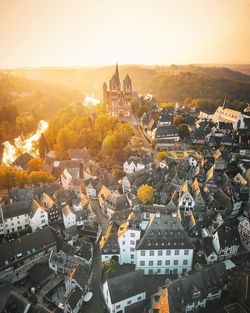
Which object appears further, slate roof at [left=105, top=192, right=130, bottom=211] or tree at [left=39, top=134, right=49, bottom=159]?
tree at [left=39, top=134, right=49, bottom=159]

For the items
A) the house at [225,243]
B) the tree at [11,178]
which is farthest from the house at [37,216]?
the house at [225,243]

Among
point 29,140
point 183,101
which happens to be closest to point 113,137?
point 29,140

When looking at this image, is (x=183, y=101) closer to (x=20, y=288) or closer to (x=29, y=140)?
(x=29, y=140)

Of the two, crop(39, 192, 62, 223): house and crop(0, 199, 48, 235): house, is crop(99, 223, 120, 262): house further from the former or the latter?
crop(0, 199, 48, 235): house

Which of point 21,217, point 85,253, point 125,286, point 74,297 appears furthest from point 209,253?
point 21,217

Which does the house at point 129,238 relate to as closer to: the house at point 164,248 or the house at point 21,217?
the house at point 164,248

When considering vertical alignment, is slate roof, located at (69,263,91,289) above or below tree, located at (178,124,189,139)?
below

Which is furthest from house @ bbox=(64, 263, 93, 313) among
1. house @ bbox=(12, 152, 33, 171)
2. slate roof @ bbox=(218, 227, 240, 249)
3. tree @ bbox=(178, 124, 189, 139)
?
tree @ bbox=(178, 124, 189, 139)
